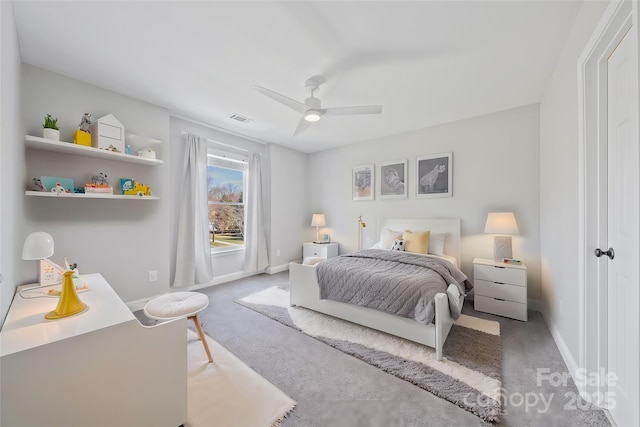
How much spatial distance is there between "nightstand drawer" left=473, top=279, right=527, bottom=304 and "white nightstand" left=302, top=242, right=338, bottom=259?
93.6 inches

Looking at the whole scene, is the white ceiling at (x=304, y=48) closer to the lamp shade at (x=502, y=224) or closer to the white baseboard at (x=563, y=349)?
the lamp shade at (x=502, y=224)

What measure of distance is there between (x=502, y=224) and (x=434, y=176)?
116cm

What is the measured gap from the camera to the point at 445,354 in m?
1.95

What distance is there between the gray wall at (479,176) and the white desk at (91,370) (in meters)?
3.52

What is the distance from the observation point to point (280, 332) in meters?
2.34

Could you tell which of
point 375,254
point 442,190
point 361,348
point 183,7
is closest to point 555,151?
point 442,190

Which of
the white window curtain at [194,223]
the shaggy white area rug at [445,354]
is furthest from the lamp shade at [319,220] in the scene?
the shaggy white area rug at [445,354]

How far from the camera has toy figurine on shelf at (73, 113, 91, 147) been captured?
2.27 meters

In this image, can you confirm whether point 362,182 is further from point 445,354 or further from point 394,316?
point 445,354

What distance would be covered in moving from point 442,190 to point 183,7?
3547 mm

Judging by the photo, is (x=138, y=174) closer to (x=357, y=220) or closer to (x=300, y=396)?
(x=300, y=396)

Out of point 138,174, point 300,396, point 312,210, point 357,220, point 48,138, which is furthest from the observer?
point 312,210

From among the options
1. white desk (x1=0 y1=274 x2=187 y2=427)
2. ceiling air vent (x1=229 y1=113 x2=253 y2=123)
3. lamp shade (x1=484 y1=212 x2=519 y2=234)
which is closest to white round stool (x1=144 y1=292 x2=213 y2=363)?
white desk (x1=0 y1=274 x2=187 y2=427)

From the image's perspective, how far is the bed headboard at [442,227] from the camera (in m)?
3.38
